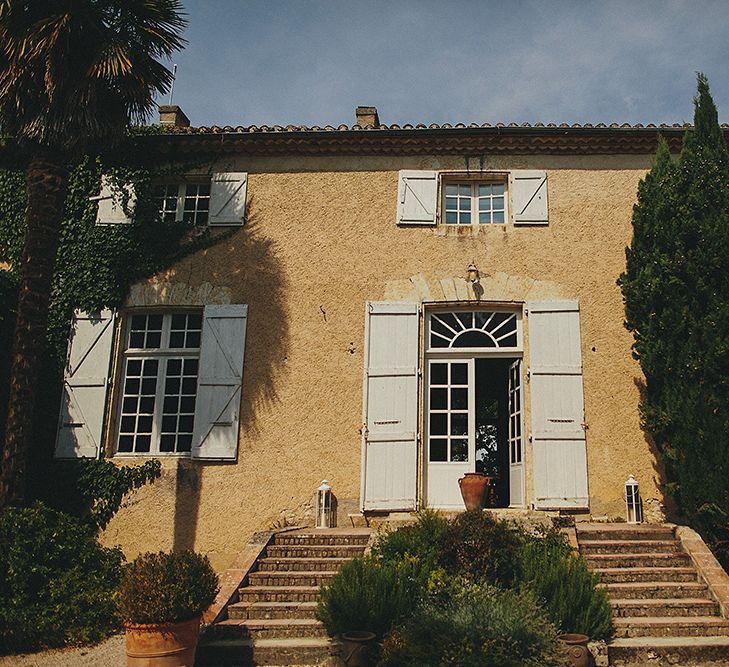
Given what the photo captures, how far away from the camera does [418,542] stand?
7.36 m

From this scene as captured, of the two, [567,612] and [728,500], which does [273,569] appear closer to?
[567,612]

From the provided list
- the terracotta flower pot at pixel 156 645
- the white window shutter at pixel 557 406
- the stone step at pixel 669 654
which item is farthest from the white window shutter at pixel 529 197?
the terracotta flower pot at pixel 156 645

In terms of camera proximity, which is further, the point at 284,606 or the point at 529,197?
the point at 529,197

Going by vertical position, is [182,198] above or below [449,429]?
above

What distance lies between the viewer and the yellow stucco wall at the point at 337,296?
9.59 metres

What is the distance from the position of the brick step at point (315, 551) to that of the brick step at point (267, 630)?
4.28 ft

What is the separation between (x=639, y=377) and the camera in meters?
9.73

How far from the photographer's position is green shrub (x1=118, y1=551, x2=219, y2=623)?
6012 millimetres

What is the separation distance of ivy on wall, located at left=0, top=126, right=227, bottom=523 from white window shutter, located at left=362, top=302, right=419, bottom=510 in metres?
2.67

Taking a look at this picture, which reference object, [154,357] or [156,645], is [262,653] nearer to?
[156,645]

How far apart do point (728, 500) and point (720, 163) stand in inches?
156

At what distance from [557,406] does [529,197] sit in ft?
9.33

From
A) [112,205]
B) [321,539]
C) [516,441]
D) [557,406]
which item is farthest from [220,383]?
[557,406]

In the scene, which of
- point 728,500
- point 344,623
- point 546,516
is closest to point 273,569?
point 344,623
